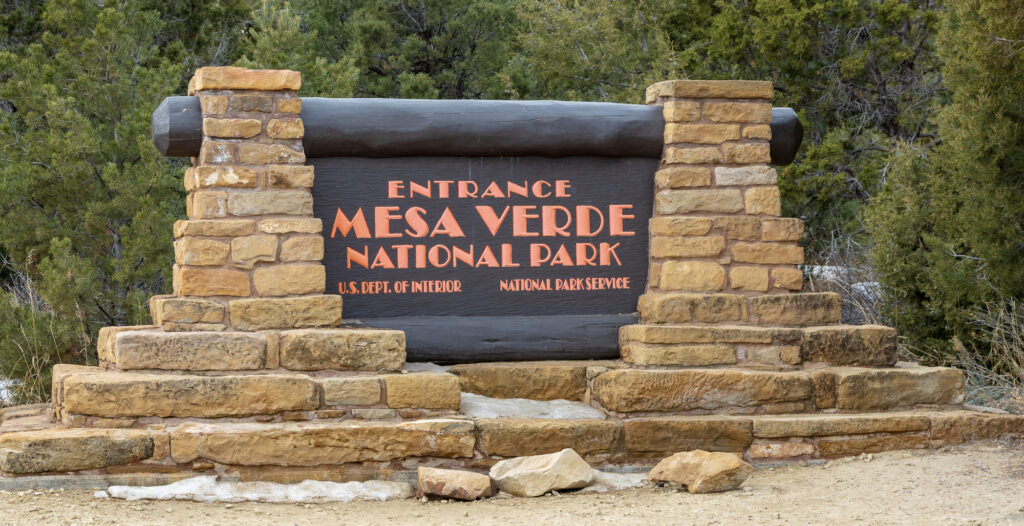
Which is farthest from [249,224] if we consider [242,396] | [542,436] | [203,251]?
[542,436]

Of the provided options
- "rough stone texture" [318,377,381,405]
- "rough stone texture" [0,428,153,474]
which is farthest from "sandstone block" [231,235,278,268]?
"rough stone texture" [0,428,153,474]

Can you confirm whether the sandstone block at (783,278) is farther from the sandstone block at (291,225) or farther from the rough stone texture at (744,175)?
the sandstone block at (291,225)

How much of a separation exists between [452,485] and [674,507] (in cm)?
105

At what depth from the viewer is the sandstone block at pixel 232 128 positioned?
5.25m

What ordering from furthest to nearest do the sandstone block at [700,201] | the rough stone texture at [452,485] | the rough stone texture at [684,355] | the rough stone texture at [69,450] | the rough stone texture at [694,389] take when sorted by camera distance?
the sandstone block at [700,201], the rough stone texture at [684,355], the rough stone texture at [694,389], the rough stone texture at [452,485], the rough stone texture at [69,450]

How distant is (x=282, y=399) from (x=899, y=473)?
10.4ft

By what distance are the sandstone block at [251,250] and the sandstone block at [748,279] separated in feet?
8.43

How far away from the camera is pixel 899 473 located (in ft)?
16.8

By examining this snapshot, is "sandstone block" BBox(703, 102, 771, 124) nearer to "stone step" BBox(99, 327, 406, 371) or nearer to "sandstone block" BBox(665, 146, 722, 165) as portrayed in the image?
"sandstone block" BBox(665, 146, 722, 165)

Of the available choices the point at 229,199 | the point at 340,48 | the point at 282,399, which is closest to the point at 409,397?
the point at 282,399

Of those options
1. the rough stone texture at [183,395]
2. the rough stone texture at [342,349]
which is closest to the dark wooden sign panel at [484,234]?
the rough stone texture at [342,349]

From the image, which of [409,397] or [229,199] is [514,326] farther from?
[229,199]

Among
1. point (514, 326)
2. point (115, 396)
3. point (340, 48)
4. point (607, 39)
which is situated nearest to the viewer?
point (115, 396)

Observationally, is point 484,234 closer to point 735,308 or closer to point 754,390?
point 735,308
